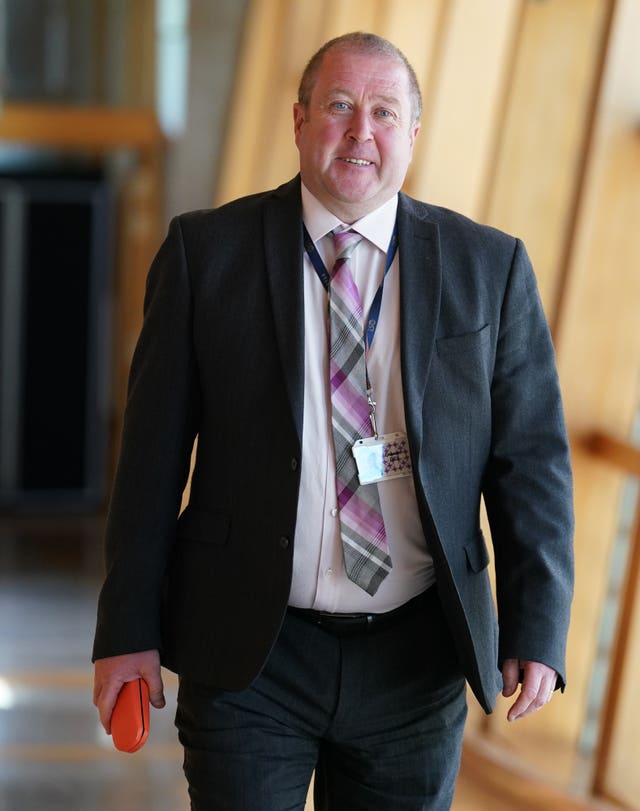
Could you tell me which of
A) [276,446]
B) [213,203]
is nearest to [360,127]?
[276,446]

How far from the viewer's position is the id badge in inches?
84.0

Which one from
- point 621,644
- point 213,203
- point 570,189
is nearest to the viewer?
point 621,644

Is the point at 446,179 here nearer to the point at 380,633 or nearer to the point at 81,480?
the point at 380,633

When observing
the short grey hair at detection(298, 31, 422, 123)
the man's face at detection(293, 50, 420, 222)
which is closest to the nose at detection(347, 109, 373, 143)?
the man's face at detection(293, 50, 420, 222)

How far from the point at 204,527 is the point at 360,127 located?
682 millimetres

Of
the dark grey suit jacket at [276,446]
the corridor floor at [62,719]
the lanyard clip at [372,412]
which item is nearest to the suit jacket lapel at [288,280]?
the dark grey suit jacket at [276,446]

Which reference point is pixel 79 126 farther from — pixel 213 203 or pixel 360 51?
pixel 360 51

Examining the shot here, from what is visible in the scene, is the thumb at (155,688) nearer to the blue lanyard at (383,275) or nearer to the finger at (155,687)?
the finger at (155,687)

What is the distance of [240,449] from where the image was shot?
7.19 feet

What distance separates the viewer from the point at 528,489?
2.24 metres

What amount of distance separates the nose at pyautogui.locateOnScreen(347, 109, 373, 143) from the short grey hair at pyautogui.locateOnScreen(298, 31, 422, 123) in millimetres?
112

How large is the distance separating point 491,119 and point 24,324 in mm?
5812

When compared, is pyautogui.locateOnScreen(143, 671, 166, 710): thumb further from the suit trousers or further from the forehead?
the forehead

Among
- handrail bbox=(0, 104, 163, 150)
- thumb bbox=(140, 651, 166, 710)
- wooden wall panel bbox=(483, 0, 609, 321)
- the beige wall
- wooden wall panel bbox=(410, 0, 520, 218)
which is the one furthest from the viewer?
handrail bbox=(0, 104, 163, 150)
